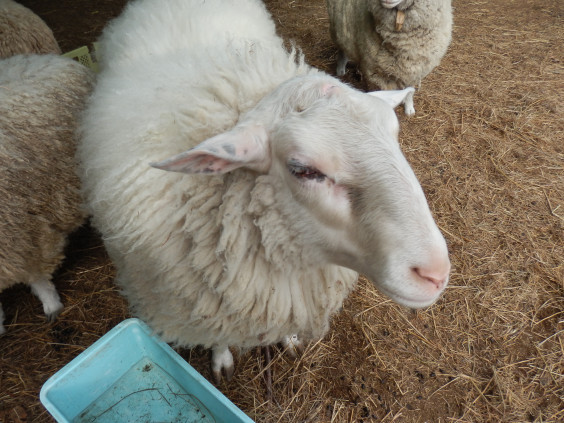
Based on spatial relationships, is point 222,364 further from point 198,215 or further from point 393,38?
point 393,38

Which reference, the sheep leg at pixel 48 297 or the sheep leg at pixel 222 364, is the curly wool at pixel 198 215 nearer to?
the sheep leg at pixel 222 364

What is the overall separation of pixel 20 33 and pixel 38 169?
5.24 feet

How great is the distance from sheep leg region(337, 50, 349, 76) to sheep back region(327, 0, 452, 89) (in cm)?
47

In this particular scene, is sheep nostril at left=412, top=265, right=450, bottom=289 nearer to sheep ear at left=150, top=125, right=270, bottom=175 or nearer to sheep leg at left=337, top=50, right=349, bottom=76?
sheep ear at left=150, top=125, right=270, bottom=175

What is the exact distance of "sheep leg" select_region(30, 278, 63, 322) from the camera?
232 centimetres

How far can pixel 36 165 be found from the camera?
2037 mm

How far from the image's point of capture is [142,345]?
1.95 m

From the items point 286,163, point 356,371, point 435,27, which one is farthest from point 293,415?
point 435,27

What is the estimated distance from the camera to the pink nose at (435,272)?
3.33 feet

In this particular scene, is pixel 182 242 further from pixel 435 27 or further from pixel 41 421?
pixel 435 27

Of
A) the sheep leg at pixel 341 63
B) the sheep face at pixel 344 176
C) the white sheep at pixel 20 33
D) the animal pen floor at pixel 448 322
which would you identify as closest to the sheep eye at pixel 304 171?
the sheep face at pixel 344 176

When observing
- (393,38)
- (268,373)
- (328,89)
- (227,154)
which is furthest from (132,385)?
(393,38)

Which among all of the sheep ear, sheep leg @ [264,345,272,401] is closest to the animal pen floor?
sheep leg @ [264,345,272,401]

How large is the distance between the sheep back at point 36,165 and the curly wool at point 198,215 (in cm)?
53
